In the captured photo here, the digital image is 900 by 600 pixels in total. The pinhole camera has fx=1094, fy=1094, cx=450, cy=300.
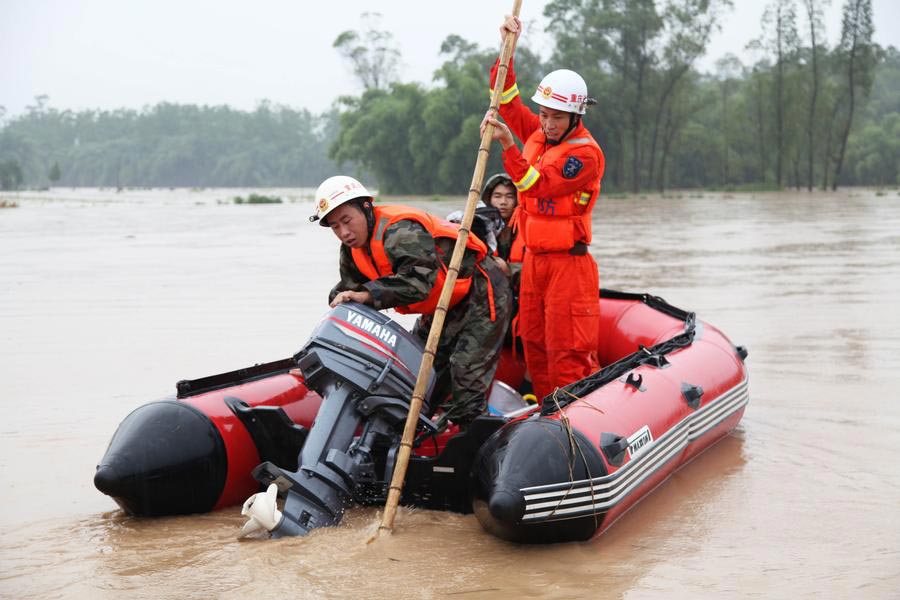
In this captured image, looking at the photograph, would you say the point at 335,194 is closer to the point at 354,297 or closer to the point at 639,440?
the point at 354,297

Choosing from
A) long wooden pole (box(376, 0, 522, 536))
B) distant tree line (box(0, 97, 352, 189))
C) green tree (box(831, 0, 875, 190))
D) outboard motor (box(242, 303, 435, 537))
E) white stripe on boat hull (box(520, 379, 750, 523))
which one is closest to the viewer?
white stripe on boat hull (box(520, 379, 750, 523))

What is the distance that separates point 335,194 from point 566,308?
1.43 meters

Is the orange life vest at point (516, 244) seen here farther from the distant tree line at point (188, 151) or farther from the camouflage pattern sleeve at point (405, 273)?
the distant tree line at point (188, 151)

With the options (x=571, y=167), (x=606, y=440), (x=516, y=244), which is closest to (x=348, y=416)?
(x=606, y=440)

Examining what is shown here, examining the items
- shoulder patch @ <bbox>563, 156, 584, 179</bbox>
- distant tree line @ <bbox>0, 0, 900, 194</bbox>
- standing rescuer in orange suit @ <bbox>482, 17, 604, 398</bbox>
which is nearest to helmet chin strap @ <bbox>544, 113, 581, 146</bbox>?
standing rescuer in orange suit @ <bbox>482, 17, 604, 398</bbox>

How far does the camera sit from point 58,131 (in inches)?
5241

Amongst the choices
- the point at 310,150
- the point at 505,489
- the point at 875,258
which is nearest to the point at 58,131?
the point at 310,150

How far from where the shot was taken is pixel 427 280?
436cm

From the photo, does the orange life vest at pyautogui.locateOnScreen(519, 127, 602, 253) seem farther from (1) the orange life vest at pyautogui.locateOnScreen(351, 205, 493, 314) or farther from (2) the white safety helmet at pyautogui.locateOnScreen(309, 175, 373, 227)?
(2) the white safety helmet at pyautogui.locateOnScreen(309, 175, 373, 227)

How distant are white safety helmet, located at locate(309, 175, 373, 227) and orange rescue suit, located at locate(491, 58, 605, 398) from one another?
954 millimetres

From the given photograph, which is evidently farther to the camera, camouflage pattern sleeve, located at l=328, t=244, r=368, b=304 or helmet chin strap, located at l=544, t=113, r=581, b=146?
helmet chin strap, located at l=544, t=113, r=581, b=146

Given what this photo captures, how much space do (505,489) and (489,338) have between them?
91 centimetres

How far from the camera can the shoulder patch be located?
5062 millimetres

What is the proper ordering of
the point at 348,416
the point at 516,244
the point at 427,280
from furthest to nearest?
1. the point at 516,244
2. the point at 427,280
3. the point at 348,416
